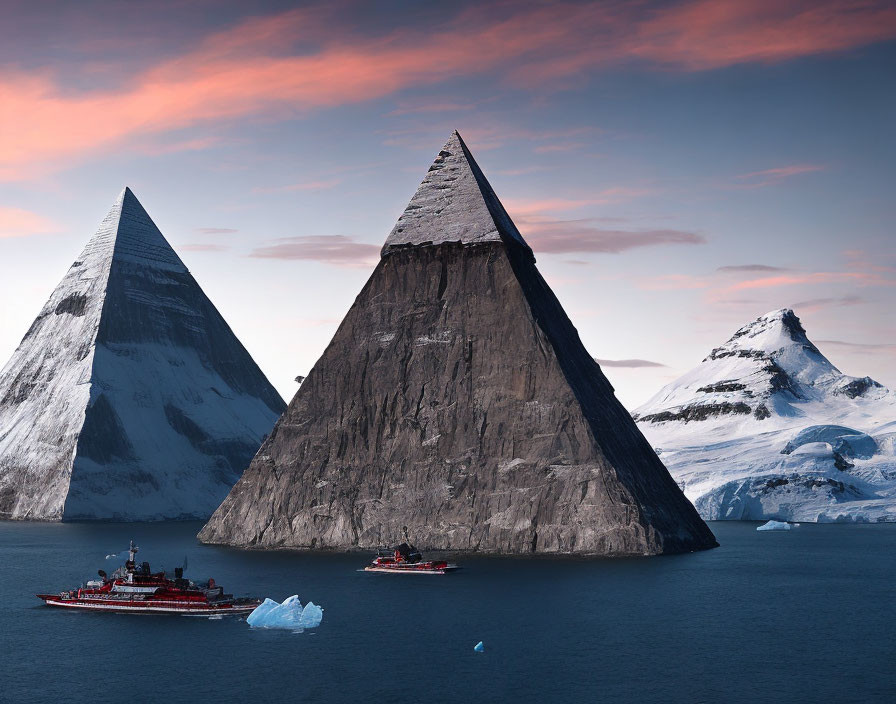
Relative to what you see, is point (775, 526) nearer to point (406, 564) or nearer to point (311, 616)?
point (406, 564)

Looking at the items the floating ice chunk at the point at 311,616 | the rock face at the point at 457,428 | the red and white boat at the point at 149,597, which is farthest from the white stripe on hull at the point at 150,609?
the rock face at the point at 457,428

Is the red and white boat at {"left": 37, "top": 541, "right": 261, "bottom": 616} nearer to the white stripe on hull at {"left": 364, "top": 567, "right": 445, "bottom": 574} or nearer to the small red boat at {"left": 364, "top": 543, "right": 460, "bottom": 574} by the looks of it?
the white stripe on hull at {"left": 364, "top": 567, "right": 445, "bottom": 574}

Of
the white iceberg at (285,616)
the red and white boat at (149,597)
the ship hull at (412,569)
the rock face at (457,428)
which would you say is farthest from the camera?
the rock face at (457,428)

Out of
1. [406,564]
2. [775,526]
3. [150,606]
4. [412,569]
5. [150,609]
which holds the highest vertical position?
[406,564]

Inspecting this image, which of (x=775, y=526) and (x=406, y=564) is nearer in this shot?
(x=406, y=564)

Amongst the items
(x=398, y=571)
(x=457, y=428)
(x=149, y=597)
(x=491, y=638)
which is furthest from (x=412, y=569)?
(x=491, y=638)

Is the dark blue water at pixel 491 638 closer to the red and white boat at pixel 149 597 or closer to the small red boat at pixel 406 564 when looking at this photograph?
the small red boat at pixel 406 564
